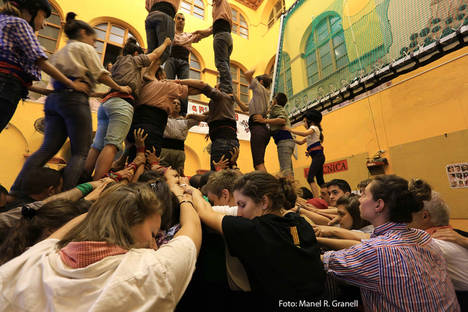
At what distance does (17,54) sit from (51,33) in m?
6.44

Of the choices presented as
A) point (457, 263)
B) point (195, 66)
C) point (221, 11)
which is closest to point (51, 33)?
point (195, 66)

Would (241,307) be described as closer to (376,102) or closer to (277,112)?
(277,112)

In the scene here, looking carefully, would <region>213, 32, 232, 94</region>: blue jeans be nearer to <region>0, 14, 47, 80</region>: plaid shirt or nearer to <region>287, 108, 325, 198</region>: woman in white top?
<region>287, 108, 325, 198</region>: woman in white top

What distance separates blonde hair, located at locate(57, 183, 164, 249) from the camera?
778 millimetres

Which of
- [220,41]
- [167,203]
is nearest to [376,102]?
[220,41]

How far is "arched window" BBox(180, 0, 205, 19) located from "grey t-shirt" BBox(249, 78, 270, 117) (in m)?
7.11

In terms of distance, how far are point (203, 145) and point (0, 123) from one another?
19.6ft

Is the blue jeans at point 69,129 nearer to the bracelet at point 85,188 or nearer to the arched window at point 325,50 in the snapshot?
the bracelet at point 85,188

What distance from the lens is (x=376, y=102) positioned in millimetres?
5141

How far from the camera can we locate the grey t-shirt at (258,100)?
347cm

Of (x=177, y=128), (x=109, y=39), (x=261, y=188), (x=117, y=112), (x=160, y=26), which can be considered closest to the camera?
(x=261, y=188)

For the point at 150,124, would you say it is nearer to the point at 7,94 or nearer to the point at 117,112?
the point at 117,112

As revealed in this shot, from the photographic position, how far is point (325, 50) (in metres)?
5.78

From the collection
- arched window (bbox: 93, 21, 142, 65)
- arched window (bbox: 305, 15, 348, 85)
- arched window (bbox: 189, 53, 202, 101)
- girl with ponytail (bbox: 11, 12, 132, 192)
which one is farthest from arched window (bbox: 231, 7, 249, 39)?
Answer: girl with ponytail (bbox: 11, 12, 132, 192)
